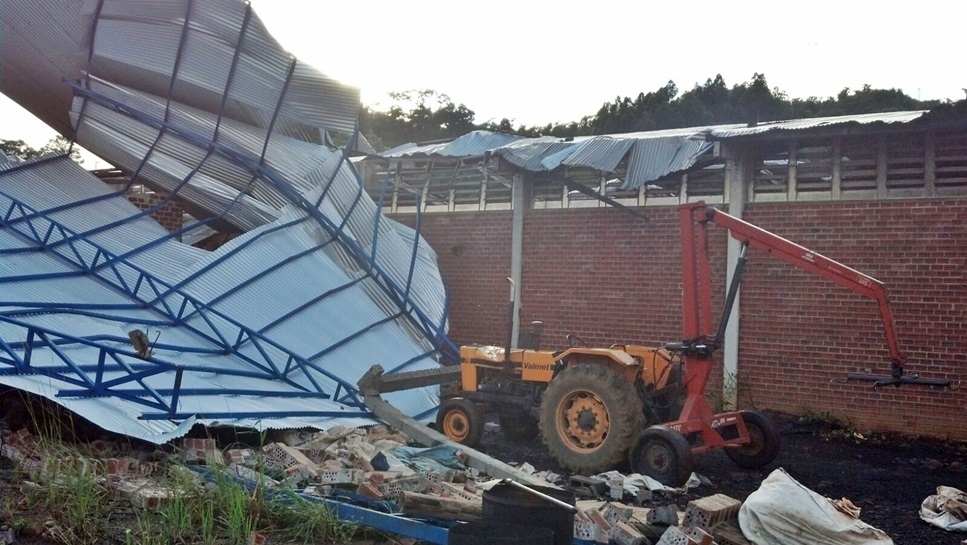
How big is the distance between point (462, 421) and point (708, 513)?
4418 mm

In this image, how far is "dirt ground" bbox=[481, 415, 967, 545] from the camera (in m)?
7.02

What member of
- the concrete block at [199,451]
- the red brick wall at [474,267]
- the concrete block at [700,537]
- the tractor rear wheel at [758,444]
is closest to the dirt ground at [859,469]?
the tractor rear wheel at [758,444]

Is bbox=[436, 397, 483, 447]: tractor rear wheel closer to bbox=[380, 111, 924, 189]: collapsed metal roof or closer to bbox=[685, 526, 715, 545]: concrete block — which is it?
bbox=[380, 111, 924, 189]: collapsed metal roof

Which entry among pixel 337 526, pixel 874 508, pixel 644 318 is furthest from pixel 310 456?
pixel 644 318

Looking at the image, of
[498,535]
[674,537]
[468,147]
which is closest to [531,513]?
[498,535]

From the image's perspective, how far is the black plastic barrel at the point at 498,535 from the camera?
178 inches

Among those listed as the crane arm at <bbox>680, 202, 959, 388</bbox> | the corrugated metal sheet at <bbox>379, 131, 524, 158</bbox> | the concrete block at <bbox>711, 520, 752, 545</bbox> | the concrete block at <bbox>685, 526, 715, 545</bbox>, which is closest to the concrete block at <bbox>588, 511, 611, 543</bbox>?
the concrete block at <bbox>685, 526, 715, 545</bbox>

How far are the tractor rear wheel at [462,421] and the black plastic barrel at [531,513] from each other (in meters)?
4.57

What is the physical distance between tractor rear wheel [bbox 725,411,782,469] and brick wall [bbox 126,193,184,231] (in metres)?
7.80

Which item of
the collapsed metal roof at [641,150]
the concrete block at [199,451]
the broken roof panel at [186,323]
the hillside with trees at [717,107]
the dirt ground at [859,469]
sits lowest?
the dirt ground at [859,469]

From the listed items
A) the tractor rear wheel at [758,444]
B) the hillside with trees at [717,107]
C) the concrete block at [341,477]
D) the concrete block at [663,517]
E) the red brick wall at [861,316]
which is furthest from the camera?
the hillside with trees at [717,107]

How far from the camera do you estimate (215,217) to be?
11.9 meters

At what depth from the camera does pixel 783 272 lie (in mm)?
11570

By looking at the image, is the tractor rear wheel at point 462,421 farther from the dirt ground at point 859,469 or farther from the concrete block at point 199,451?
the concrete block at point 199,451
